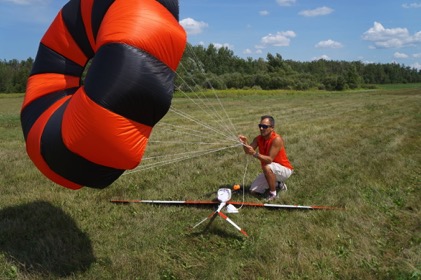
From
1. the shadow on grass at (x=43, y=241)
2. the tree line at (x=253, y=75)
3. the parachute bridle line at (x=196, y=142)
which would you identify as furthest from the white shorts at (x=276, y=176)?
the tree line at (x=253, y=75)

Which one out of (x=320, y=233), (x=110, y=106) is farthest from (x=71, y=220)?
(x=320, y=233)

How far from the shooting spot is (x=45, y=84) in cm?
423

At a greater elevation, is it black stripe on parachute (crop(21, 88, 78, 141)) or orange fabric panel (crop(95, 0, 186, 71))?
orange fabric panel (crop(95, 0, 186, 71))

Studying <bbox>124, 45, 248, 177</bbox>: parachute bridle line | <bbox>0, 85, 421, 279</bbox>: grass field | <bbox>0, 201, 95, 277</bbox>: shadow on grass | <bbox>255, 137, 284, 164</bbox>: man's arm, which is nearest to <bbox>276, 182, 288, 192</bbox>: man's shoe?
<bbox>0, 85, 421, 279</bbox>: grass field

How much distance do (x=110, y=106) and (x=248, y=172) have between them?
14.2ft

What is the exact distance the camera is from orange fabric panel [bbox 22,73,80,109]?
4199 millimetres

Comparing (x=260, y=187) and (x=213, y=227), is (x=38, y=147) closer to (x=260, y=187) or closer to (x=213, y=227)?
(x=213, y=227)

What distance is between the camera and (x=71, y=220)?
488cm

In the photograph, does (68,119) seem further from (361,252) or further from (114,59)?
(361,252)

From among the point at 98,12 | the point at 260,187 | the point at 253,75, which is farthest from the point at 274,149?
the point at 253,75

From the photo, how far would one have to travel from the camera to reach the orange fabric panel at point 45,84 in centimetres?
420

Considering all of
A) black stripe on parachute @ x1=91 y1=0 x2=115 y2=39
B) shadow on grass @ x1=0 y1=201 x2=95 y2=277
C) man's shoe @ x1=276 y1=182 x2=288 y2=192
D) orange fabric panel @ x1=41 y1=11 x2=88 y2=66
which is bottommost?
shadow on grass @ x1=0 y1=201 x2=95 y2=277

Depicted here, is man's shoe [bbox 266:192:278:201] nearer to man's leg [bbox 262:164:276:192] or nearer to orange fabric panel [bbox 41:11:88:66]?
man's leg [bbox 262:164:276:192]

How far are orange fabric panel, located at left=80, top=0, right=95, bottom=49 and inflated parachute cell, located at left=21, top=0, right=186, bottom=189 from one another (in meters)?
0.01
